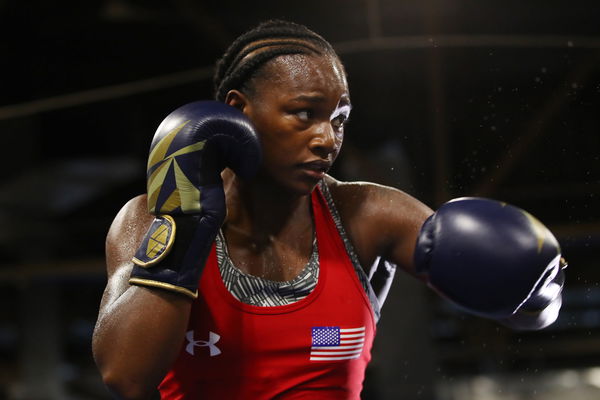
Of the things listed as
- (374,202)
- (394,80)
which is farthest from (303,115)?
(394,80)

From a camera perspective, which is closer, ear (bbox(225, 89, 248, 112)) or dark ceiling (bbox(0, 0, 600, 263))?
ear (bbox(225, 89, 248, 112))

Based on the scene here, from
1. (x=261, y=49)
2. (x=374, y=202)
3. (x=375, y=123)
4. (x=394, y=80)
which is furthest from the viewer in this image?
(x=375, y=123)

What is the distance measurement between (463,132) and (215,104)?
438 centimetres

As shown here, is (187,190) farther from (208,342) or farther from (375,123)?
(375,123)

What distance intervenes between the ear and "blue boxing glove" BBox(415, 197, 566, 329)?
0.45 metres

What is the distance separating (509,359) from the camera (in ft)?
25.8

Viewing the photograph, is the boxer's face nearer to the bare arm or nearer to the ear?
the ear

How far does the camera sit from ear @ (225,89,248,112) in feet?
4.83

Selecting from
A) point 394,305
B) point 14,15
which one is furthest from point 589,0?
point 14,15

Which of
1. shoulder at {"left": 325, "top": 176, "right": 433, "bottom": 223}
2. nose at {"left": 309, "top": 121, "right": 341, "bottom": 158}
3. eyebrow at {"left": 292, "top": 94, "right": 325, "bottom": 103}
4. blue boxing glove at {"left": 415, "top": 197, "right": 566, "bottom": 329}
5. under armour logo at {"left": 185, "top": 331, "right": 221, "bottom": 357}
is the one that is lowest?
under armour logo at {"left": 185, "top": 331, "right": 221, "bottom": 357}

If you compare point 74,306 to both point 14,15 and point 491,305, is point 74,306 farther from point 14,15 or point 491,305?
point 491,305

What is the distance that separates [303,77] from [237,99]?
16 cm

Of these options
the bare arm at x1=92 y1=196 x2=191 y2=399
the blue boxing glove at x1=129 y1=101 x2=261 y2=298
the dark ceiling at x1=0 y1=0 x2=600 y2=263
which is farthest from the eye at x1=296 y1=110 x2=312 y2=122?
the dark ceiling at x1=0 y1=0 x2=600 y2=263

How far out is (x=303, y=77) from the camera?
1.39m
